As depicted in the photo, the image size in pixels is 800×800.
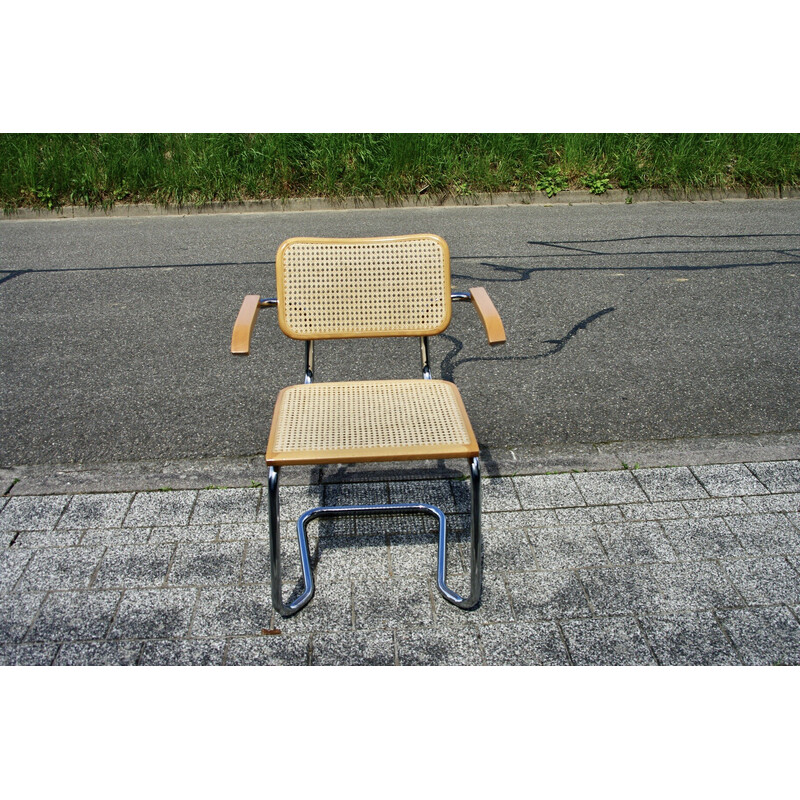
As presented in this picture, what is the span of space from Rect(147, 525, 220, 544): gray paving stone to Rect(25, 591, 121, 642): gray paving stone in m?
0.32

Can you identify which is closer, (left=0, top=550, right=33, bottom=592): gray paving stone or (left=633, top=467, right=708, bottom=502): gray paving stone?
(left=0, top=550, right=33, bottom=592): gray paving stone

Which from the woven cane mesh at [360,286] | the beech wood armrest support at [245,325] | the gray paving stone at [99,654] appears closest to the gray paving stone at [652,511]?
the woven cane mesh at [360,286]

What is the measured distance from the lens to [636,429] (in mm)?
3738

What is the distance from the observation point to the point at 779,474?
130 inches

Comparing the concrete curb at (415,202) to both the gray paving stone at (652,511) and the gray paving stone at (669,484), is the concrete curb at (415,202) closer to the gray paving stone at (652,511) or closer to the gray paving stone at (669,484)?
the gray paving stone at (669,484)

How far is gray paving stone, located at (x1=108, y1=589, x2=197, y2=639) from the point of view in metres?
2.48

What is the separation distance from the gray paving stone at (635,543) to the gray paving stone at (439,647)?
0.70 meters

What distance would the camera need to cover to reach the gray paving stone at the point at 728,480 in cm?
318

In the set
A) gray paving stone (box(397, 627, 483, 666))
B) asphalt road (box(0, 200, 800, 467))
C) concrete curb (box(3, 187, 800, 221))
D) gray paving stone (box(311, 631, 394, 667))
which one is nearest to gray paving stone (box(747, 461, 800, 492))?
asphalt road (box(0, 200, 800, 467))

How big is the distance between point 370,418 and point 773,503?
180 cm

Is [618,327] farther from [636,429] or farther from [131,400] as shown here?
[131,400]

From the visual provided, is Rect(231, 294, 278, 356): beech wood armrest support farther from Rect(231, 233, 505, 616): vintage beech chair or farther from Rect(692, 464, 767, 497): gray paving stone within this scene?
Rect(692, 464, 767, 497): gray paving stone

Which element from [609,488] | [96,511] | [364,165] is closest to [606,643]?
[609,488]

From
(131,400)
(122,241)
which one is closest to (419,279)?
(131,400)
